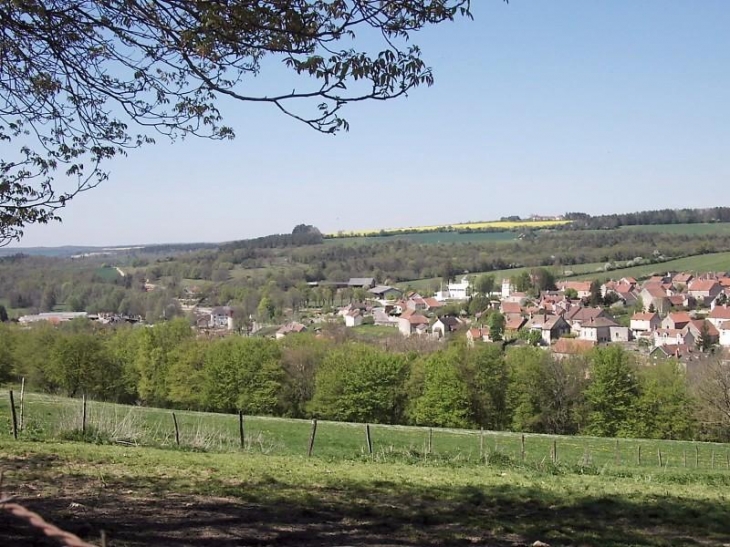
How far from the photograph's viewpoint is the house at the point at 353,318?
97075 mm

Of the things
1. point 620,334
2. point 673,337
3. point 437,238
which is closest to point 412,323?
point 620,334

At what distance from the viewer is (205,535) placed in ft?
21.1

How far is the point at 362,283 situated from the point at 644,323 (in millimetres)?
56876

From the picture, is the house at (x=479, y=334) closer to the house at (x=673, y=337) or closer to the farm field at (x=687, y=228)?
the house at (x=673, y=337)

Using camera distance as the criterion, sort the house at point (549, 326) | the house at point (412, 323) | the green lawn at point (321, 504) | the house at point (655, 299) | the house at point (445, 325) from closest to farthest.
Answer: the green lawn at point (321, 504), the house at point (549, 326), the house at point (445, 325), the house at point (412, 323), the house at point (655, 299)

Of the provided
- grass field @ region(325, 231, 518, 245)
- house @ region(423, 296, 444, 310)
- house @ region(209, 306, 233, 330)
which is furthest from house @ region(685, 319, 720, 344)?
grass field @ region(325, 231, 518, 245)

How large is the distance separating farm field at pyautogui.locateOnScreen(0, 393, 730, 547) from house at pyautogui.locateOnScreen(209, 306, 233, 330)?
3233 inches

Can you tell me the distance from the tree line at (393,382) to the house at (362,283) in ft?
241

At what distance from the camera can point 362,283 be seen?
A: 13212 centimetres

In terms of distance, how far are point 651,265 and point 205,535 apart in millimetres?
123223

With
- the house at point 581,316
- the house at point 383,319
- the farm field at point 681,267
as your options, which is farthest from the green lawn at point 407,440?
the farm field at point 681,267

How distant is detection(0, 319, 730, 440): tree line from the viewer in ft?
147

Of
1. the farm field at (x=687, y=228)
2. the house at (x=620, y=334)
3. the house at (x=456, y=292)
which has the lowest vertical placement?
the house at (x=620, y=334)

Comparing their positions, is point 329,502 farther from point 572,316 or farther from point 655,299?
point 655,299
